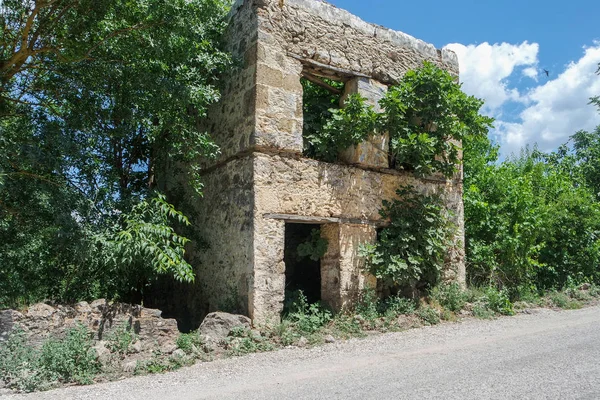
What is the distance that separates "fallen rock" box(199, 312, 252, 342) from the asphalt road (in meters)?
0.58

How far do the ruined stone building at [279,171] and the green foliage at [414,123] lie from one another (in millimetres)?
391

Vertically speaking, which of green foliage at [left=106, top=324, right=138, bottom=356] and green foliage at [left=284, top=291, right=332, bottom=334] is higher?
green foliage at [left=284, top=291, right=332, bottom=334]

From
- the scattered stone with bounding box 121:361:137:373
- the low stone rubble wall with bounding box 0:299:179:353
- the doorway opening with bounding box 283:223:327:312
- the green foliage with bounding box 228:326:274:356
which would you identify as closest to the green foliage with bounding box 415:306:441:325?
the doorway opening with bounding box 283:223:327:312

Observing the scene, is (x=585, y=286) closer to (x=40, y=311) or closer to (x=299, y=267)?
(x=299, y=267)

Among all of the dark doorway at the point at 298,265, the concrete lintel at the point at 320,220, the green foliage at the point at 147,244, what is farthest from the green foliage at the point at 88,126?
the dark doorway at the point at 298,265

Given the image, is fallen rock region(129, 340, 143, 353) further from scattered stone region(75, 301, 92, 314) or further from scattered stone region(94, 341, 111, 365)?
scattered stone region(75, 301, 92, 314)

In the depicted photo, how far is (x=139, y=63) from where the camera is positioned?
23.6 ft

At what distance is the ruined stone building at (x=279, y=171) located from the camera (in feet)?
24.2

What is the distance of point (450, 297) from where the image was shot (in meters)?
8.55

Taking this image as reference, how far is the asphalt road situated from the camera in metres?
4.39

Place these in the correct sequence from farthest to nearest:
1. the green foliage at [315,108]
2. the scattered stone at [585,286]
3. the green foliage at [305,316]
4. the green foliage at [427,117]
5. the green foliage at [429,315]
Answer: the scattered stone at [585,286] < the green foliage at [315,108] < the green foliage at [427,117] < the green foliage at [429,315] < the green foliage at [305,316]

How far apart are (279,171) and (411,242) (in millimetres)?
2552

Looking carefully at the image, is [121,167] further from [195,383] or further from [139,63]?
[195,383]

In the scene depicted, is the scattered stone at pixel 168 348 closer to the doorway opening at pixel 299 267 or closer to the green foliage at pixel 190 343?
the green foliage at pixel 190 343
